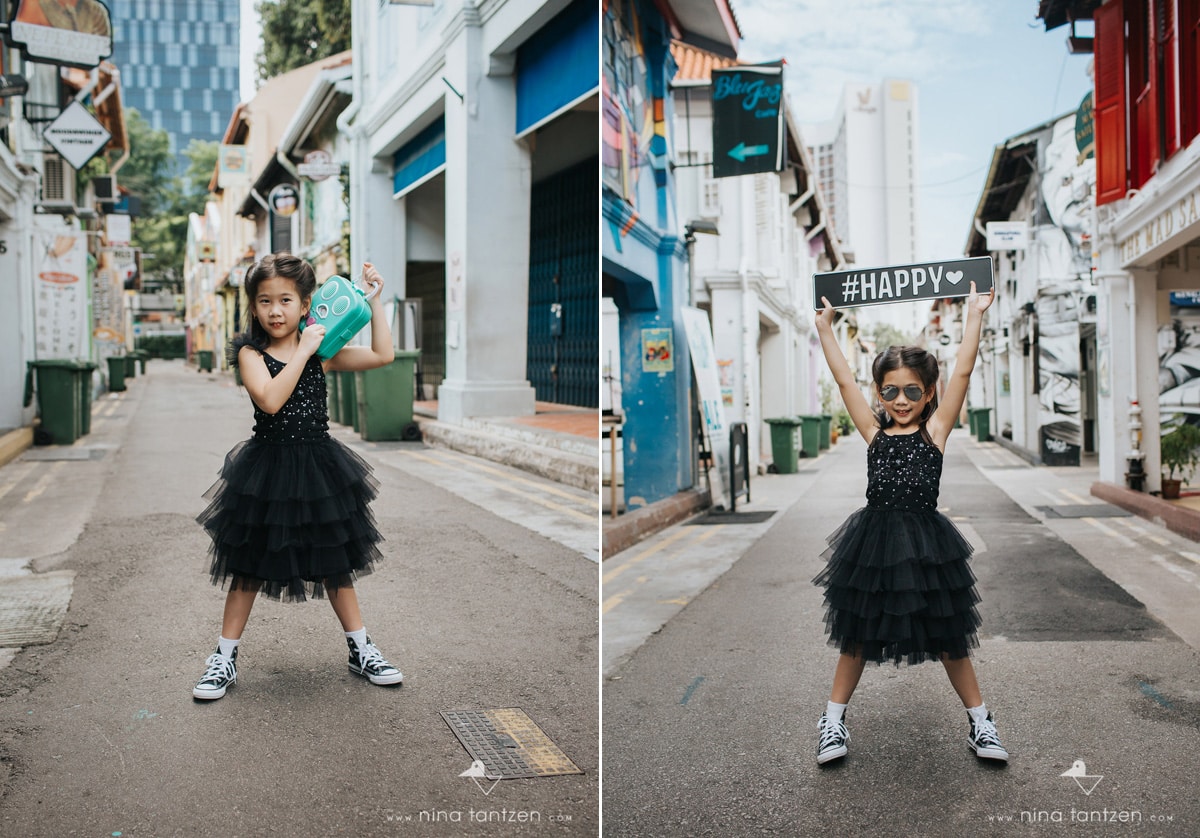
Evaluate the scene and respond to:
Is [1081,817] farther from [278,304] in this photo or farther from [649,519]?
[649,519]

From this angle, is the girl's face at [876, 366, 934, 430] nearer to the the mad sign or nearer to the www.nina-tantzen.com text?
the the mad sign

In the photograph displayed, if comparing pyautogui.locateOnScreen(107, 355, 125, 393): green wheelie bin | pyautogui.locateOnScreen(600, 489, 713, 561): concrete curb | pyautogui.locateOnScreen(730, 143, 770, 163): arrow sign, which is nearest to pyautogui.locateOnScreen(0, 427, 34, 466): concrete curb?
pyautogui.locateOnScreen(107, 355, 125, 393): green wheelie bin

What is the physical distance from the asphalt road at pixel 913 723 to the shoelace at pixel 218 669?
103 centimetres

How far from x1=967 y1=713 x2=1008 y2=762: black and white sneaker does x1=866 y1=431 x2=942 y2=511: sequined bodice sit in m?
0.53

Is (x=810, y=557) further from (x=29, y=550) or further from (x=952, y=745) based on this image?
(x=29, y=550)

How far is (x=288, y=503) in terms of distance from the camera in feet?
8.94

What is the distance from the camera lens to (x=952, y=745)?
8.46 feet

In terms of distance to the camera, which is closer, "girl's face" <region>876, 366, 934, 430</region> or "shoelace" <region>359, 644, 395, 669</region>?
"girl's face" <region>876, 366, 934, 430</region>

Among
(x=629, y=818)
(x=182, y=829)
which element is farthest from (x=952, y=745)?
(x=182, y=829)

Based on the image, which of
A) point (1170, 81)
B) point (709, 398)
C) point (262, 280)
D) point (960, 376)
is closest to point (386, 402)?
point (709, 398)

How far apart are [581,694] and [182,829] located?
1.13m

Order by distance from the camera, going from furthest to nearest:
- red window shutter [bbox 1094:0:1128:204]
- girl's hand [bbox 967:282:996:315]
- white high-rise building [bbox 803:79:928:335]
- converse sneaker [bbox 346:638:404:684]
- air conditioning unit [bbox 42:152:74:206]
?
air conditioning unit [bbox 42:152:74:206], red window shutter [bbox 1094:0:1128:204], converse sneaker [bbox 346:638:404:684], white high-rise building [bbox 803:79:928:335], girl's hand [bbox 967:282:996:315]

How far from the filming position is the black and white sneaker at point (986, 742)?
240 cm

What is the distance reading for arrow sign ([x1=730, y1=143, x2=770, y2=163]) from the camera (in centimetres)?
767
